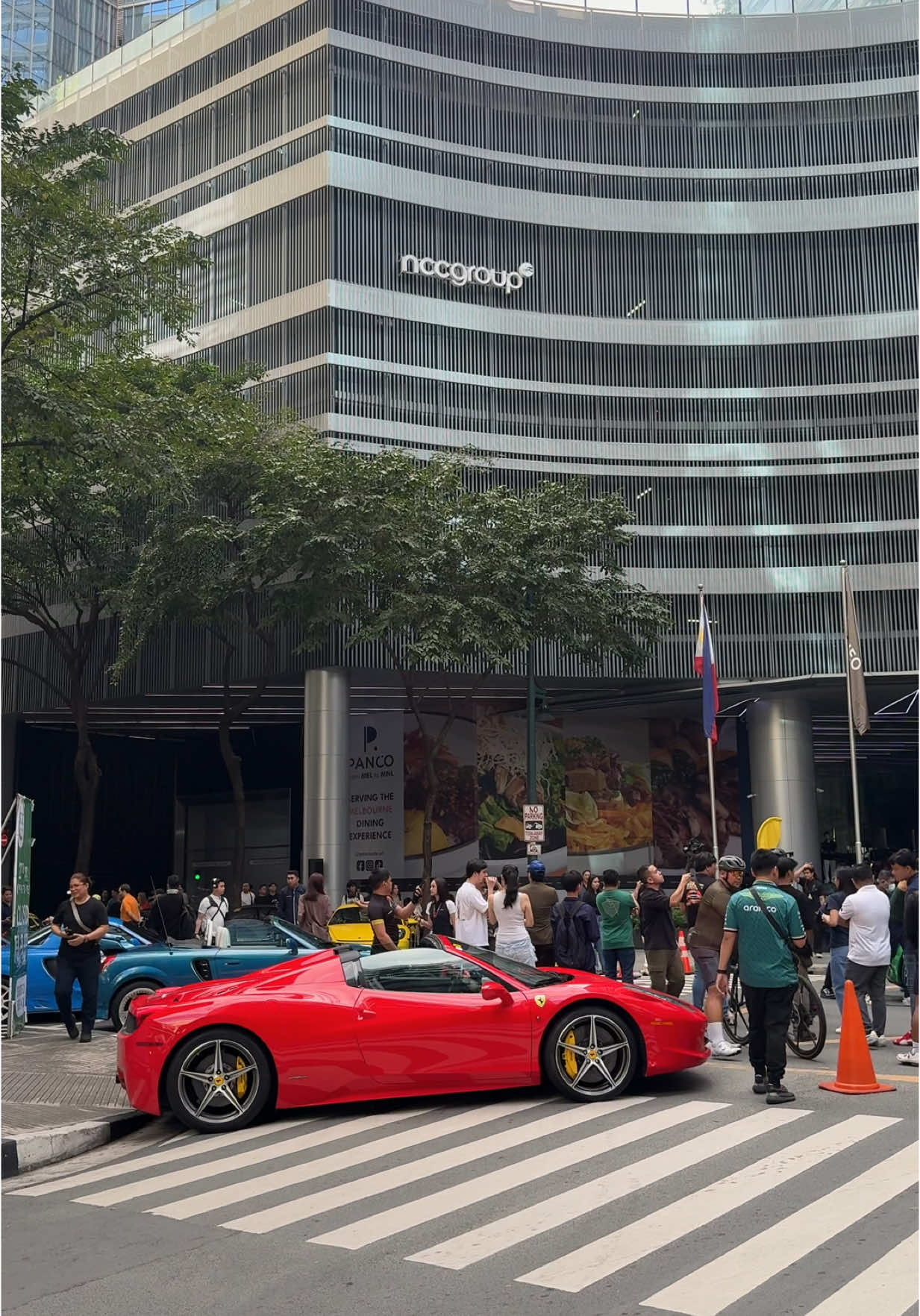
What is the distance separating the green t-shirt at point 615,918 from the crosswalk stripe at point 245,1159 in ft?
15.8

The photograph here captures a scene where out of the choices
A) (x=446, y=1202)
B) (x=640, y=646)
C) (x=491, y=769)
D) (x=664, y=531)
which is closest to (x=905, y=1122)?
(x=446, y=1202)

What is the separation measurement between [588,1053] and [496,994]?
2.87ft

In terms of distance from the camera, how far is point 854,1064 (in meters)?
10.1

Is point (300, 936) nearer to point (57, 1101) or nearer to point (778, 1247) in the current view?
point (57, 1101)

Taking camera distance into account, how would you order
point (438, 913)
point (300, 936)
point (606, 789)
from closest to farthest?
point (300, 936)
point (438, 913)
point (606, 789)

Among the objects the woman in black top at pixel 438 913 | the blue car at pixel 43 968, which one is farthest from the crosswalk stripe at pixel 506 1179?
the woman in black top at pixel 438 913

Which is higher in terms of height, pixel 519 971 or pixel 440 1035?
pixel 519 971

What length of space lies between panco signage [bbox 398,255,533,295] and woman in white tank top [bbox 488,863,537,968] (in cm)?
2917

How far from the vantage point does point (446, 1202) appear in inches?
290

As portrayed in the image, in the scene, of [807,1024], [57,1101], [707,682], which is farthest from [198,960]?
[707,682]

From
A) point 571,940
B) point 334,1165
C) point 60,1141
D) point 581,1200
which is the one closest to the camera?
point 581,1200

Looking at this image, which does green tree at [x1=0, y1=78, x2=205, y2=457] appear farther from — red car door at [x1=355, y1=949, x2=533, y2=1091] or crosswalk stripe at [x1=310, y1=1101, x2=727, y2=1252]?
crosswalk stripe at [x1=310, y1=1101, x2=727, y2=1252]

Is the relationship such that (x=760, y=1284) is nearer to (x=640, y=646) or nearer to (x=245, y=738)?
(x=640, y=646)

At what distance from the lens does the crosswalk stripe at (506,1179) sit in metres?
6.86
